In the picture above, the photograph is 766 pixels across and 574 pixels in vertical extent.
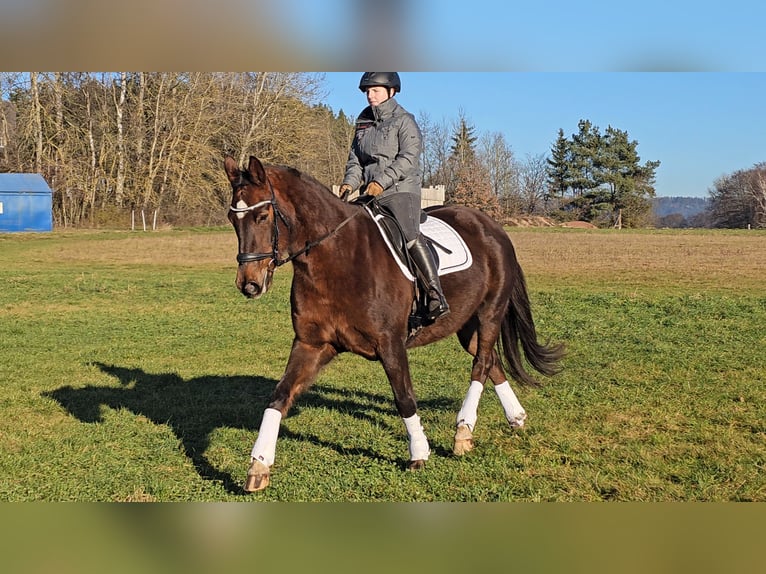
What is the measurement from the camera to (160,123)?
4447cm

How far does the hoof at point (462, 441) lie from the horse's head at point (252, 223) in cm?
223

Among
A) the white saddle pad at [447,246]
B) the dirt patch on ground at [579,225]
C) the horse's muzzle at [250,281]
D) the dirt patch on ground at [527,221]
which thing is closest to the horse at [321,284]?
the horse's muzzle at [250,281]

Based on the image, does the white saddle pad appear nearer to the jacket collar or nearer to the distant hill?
the jacket collar

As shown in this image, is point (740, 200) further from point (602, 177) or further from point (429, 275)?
point (429, 275)

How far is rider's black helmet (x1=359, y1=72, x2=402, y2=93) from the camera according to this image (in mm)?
5758

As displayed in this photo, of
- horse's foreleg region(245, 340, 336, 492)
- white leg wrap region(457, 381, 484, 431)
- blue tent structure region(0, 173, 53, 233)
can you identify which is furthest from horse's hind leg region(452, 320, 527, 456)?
blue tent structure region(0, 173, 53, 233)

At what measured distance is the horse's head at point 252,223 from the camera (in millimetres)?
5188

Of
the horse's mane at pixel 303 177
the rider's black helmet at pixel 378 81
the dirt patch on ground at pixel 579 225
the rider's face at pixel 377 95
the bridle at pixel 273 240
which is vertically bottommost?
the dirt patch on ground at pixel 579 225

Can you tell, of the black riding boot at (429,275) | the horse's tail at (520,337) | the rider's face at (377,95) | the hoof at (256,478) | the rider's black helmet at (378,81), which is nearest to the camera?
the hoof at (256,478)

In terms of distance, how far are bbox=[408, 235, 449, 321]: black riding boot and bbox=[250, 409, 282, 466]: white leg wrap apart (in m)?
1.59

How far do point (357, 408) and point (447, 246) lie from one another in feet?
7.70

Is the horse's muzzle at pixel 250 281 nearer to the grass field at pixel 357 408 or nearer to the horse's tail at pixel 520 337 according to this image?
the grass field at pixel 357 408
